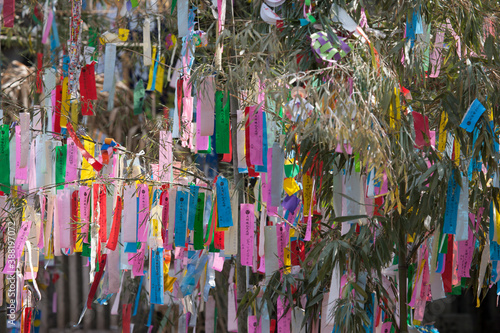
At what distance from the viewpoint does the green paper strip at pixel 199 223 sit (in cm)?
222

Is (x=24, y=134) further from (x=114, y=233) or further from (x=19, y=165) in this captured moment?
(x=114, y=233)

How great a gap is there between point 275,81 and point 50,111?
3.60ft

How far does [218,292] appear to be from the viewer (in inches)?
133

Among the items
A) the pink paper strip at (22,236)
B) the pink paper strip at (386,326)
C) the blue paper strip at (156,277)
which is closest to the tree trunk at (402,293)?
the pink paper strip at (386,326)

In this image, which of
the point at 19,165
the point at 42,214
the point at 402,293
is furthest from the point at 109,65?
the point at 402,293

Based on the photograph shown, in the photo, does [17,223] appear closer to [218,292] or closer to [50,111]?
[50,111]

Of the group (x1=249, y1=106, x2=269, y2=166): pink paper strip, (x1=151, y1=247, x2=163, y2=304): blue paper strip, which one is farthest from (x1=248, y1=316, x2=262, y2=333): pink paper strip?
(x1=249, y1=106, x2=269, y2=166): pink paper strip

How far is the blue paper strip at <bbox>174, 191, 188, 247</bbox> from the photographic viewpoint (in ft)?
7.22

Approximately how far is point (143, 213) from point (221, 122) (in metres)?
0.42

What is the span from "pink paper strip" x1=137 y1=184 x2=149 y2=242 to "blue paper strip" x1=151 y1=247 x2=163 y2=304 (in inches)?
3.9

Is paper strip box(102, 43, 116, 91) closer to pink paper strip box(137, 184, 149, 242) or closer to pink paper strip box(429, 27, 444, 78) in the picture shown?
pink paper strip box(137, 184, 149, 242)

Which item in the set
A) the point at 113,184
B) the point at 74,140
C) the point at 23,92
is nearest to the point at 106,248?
the point at 113,184

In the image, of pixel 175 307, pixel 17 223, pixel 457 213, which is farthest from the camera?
pixel 175 307

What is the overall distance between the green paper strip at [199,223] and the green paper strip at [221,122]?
0.18 metres
